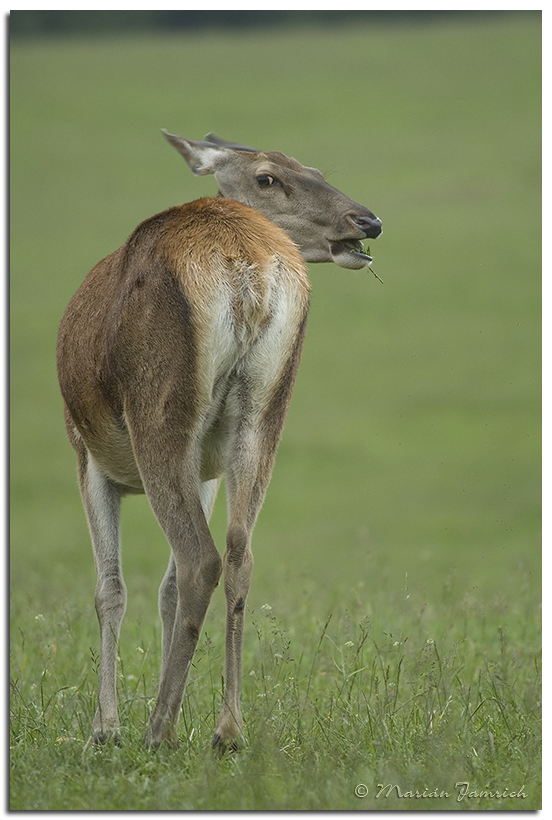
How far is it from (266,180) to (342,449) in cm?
1152

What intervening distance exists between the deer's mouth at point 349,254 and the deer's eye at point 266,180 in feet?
1.48

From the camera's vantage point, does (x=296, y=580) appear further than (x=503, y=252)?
No

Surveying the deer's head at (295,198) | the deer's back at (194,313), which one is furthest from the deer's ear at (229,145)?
the deer's back at (194,313)

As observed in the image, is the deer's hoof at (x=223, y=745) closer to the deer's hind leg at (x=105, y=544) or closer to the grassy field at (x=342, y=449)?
the grassy field at (x=342, y=449)

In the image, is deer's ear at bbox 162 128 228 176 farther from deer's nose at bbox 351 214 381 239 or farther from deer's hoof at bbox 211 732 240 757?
deer's hoof at bbox 211 732 240 757

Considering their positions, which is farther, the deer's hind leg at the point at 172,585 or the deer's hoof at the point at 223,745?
the deer's hind leg at the point at 172,585

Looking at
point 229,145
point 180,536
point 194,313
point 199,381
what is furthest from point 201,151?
point 180,536

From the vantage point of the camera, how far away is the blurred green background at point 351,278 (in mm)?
9922

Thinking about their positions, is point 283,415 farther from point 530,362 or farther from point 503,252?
point 503,252

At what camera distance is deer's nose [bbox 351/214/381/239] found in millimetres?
4812

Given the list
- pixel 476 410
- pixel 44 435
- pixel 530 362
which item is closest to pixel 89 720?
pixel 44 435

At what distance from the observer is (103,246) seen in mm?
18516

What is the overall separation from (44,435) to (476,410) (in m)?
7.28

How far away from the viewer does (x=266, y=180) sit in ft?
16.6
